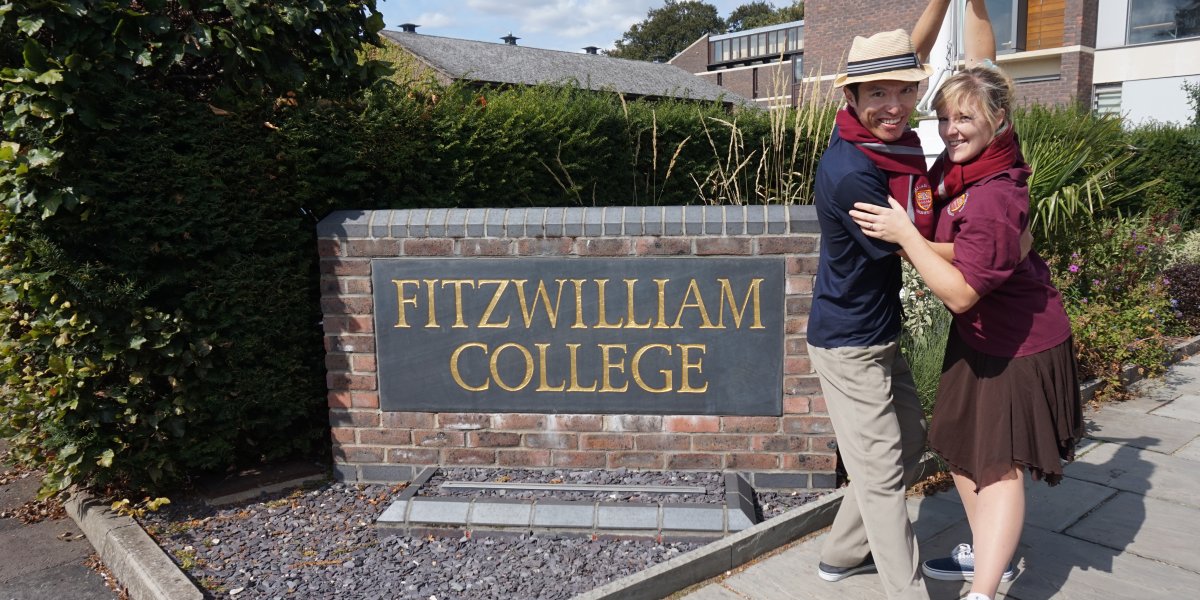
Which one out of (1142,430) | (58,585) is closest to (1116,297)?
(1142,430)

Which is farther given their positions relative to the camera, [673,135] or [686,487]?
[673,135]

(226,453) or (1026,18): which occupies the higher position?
(1026,18)

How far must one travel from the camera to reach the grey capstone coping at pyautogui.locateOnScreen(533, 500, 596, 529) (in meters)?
3.16

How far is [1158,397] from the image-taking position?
525 centimetres

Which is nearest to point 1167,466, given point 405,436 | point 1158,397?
point 1158,397

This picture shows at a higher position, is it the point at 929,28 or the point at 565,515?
the point at 929,28

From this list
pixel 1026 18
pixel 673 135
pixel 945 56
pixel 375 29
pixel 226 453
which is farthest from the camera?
pixel 1026 18

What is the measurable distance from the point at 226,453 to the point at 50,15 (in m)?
1.89

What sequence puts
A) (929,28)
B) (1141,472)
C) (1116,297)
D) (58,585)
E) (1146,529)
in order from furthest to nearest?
(1116,297) < (1141,472) < (1146,529) < (58,585) < (929,28)

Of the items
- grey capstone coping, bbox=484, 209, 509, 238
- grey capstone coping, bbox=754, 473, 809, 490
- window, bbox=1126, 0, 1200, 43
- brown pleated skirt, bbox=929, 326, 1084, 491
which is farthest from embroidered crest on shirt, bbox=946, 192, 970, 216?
window, bbox=1126, 0, 1200, 43

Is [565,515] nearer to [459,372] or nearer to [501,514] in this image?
[501,514]

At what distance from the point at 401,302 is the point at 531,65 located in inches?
1056

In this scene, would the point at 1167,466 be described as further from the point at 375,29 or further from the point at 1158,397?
the point at 375,29

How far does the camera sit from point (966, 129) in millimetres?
2268
